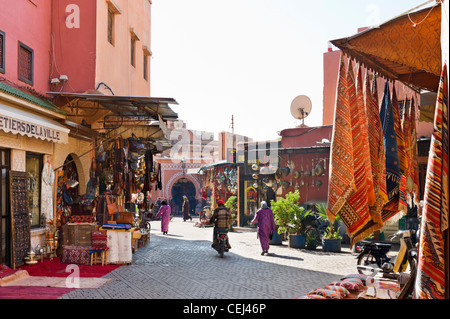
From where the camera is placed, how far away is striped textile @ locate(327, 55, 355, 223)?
14.2 ft

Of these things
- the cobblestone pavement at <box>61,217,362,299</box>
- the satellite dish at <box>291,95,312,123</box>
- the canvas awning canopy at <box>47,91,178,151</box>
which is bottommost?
the cobblestone pavement at <box>61,217,362,299</box>

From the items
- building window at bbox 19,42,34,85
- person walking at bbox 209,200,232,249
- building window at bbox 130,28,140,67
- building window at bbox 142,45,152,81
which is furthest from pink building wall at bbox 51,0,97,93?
building window at bbox 142,45,152,81

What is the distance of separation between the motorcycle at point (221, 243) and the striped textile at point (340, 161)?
8.66 metres

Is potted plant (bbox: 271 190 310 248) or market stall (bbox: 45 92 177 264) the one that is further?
potted plant (bbox: 271 190 310 248)

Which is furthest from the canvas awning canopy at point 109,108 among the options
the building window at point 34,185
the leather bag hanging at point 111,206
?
the leather bag hanging at point 111,206

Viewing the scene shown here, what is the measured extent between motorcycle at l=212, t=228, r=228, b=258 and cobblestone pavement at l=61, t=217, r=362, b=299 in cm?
24

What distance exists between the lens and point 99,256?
1089cm

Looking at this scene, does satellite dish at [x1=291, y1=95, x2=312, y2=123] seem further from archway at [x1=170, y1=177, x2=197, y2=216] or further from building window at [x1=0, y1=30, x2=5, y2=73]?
archway at [x1=170, y1=177, x2=197, y2=216]

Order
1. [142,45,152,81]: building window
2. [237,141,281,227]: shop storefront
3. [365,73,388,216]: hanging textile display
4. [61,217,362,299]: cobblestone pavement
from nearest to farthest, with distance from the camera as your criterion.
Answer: [365,73,388,216]: hanging textile display → [61,217,362,299]: cobblestone pavement → [237,141,281,227]: shop storefront → [142,45,152,81]: building window

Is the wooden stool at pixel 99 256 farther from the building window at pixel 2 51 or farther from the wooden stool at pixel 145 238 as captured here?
the wooden stool at pixel 145 238

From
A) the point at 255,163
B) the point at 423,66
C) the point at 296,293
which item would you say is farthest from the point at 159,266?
the point at 255,163

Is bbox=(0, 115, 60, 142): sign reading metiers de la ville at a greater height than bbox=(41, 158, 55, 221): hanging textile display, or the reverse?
bbox=(0, 115, 60, 142): sign reading metiers de la ville

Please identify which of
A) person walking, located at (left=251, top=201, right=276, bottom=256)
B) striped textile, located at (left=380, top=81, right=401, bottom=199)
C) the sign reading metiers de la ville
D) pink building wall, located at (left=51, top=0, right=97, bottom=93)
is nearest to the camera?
striped textile, located at (left=380, top=81, right=401, bottom=199)

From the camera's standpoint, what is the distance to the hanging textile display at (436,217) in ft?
9.46
